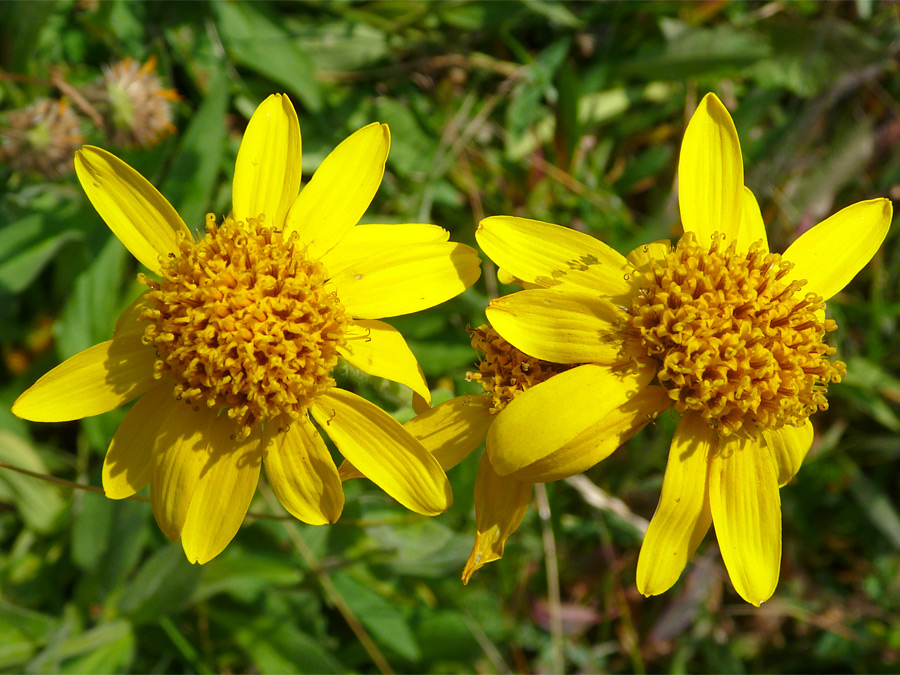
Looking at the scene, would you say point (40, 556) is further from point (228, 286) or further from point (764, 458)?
point (764, 458)

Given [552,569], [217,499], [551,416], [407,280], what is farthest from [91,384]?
[552,569]

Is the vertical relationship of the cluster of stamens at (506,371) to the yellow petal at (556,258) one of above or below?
below

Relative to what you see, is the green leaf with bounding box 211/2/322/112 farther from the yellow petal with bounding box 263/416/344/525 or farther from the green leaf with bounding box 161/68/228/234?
the yellow petal with bounding box 263/416/344/525

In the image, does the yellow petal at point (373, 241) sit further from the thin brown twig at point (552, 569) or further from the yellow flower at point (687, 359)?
the thin brown twig at point (552, 569)

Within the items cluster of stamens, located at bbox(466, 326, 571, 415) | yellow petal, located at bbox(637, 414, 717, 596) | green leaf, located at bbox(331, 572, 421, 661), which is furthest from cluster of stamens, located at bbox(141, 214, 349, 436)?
green leaf, located at bbox(331, 572, 421, 661)

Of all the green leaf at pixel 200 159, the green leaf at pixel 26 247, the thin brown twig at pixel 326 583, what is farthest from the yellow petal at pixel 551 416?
the green leaf at pixel 26 247

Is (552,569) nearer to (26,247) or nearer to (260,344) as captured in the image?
(260,344)
